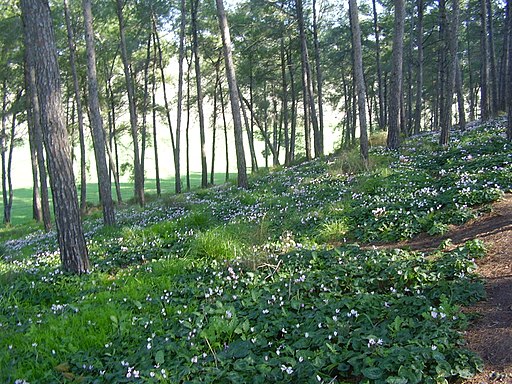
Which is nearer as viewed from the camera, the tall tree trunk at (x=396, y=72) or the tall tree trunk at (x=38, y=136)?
the tall tree trunk at (x=396, y=72)

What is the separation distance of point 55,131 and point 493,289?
271 inches

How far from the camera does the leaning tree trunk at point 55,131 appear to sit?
6578 mm

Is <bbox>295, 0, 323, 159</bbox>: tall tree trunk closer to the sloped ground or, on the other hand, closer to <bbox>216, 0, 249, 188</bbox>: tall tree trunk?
<bbox>216, 0, 249, 188</bbox>: tall tree trunk

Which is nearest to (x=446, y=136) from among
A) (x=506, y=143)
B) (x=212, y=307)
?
(x=506, y=143)

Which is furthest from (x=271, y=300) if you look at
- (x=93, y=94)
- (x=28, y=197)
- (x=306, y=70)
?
(x=28, y=197)

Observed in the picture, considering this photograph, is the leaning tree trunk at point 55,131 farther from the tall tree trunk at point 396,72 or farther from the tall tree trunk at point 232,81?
the tall tree trunk at point 396,72

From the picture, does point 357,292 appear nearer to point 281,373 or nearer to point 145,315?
point 281,373

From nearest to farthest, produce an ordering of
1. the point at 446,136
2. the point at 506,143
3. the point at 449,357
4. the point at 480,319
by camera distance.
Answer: the point at 449,357
the point at 480,319
the point at 506,143
the point at 446,136

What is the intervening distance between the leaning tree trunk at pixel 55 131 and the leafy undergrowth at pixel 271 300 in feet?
1.88

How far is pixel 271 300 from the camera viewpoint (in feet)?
16.0

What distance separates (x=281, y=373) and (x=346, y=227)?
490cm

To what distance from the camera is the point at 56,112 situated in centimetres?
674

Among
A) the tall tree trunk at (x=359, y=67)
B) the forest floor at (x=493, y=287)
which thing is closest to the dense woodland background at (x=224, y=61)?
the tall tree trunk at (x=359, y=67)

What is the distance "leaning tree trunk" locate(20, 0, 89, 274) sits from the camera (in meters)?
6.58
